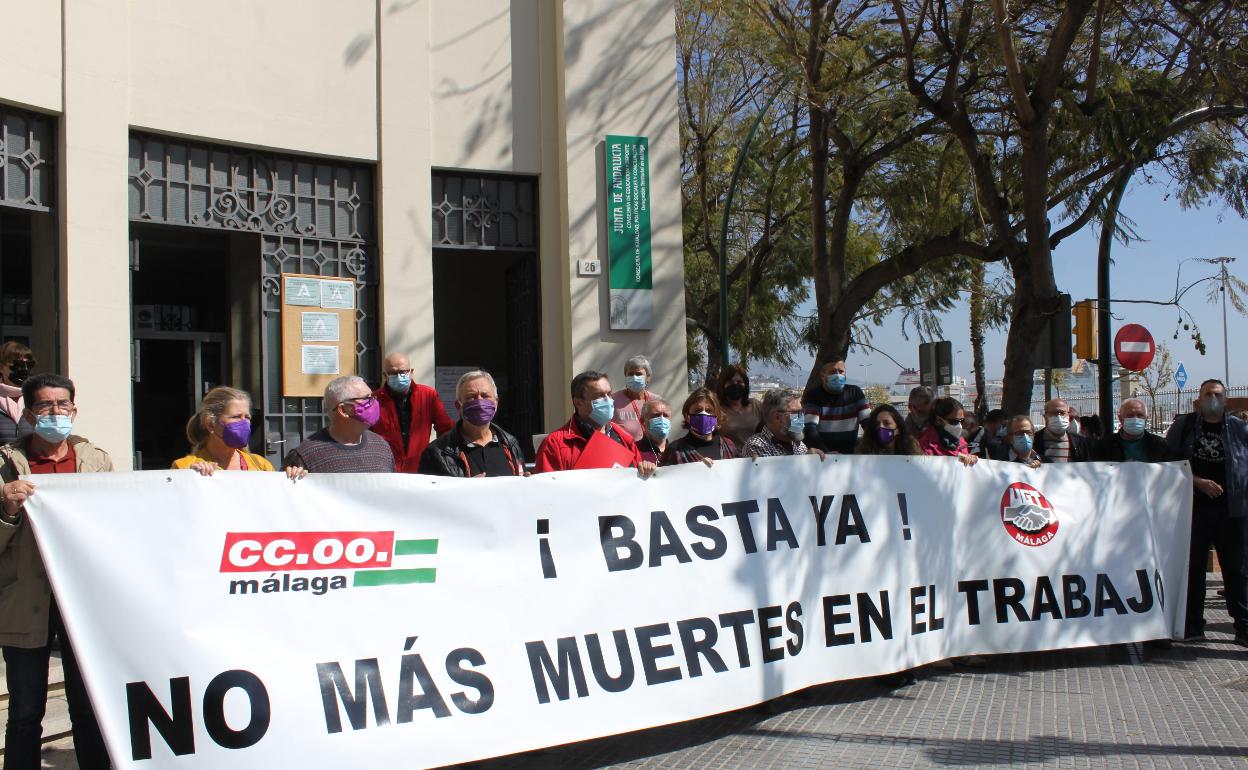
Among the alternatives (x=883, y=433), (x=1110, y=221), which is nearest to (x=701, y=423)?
(x=883, y=433)

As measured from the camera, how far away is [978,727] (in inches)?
211

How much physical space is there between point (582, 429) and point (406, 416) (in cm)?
133

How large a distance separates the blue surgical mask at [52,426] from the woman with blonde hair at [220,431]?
18.4 inches

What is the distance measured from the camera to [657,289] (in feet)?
35.8

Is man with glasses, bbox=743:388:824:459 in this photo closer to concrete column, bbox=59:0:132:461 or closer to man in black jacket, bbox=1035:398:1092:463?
man in black jacket, bbox=1035:398:1092:463

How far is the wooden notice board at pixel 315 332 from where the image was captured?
941 centimetres

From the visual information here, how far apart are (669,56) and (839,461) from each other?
21.1ft

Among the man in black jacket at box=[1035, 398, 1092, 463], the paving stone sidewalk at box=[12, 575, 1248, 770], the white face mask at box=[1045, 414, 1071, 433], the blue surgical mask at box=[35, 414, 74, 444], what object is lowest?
the paving stone sidewalk at box=[12, 575, 1248, 770]

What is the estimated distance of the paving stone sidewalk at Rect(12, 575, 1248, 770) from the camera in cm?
489

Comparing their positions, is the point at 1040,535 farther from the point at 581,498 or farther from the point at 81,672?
the point at 81,672

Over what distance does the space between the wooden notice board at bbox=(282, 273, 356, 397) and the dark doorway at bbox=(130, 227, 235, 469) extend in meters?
3.79

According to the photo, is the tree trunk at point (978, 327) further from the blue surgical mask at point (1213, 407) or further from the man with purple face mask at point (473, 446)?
the man with purple face mask at point (473, 446)

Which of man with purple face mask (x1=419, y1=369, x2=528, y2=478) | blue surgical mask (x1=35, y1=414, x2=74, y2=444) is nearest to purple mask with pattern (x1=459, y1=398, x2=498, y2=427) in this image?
man with purple face mask (x1=419, y1=369, x2=528, y2=478)

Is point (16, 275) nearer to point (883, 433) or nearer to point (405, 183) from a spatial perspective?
point (405, 183)
